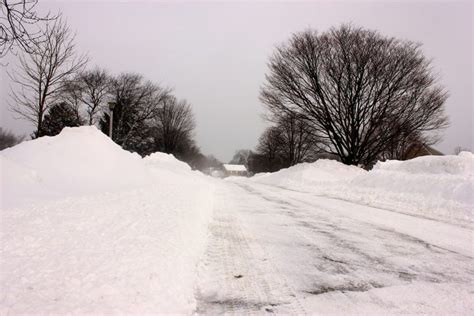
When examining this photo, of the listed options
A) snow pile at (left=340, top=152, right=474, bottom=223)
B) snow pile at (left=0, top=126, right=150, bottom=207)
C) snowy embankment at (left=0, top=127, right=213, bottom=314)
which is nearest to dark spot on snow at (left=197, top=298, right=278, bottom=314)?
snowy embankment at (left=0, top=127, right=213, bottom=314)

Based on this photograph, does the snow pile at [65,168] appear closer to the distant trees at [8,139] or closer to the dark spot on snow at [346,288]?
the dark spot on snow at [346,288]

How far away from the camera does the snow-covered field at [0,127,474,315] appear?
12.0 ft

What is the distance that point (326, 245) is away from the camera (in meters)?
6.35

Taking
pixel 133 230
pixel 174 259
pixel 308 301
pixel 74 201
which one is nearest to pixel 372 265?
pixel 308 301

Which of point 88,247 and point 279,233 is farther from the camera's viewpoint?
point 279,233

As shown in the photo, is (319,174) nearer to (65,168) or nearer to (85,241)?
(65,168)

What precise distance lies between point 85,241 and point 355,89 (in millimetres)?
25852

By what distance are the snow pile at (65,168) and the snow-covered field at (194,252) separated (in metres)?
0.04

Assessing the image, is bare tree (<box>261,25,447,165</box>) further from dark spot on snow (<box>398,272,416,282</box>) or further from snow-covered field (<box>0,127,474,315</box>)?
dark spot on snow (<box>398,272,416,282</box>)

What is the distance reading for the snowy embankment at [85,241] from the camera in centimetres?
337

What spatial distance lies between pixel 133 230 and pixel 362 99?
2516 cm

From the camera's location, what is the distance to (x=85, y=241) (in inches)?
191

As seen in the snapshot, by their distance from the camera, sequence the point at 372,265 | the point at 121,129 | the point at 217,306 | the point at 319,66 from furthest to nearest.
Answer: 1. the point at 121,129
2. the point at 319,66
3. the point at 372,265
4. the point at 217,306

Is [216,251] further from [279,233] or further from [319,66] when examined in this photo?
[319,66]
